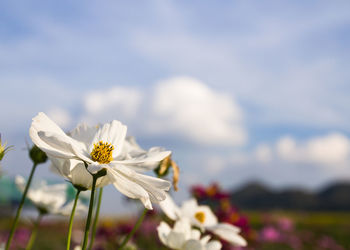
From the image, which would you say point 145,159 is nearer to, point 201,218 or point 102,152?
point 102,152

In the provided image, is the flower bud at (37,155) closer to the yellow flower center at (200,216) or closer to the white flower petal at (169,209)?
the white flower petal at (169,209)

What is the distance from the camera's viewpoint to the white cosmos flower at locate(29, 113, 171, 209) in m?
0.86

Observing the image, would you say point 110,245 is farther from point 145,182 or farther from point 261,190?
point 261,190

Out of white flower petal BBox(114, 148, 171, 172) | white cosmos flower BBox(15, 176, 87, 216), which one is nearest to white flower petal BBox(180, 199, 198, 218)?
white cosmos flower BBox(15, 176, 87, 216)

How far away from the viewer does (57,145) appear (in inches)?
34.5

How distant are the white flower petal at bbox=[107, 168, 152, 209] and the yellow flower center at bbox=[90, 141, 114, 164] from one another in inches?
2.6

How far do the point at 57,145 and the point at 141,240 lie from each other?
4370mm

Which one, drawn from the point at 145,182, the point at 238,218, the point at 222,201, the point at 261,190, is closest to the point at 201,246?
the point at 145,182

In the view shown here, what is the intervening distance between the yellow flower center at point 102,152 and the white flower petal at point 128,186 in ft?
0.21

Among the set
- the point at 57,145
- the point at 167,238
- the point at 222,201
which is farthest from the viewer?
the point at 222,201

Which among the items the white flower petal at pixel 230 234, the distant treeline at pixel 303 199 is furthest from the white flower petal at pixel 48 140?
the distant treeline at pixel 303 199

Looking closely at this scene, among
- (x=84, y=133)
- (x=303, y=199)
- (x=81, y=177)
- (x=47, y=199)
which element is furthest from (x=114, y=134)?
(x=303, y=199)

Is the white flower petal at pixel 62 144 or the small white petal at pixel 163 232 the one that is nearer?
the white flower petal at pixel 62 144

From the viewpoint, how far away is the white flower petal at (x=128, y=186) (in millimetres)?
861
